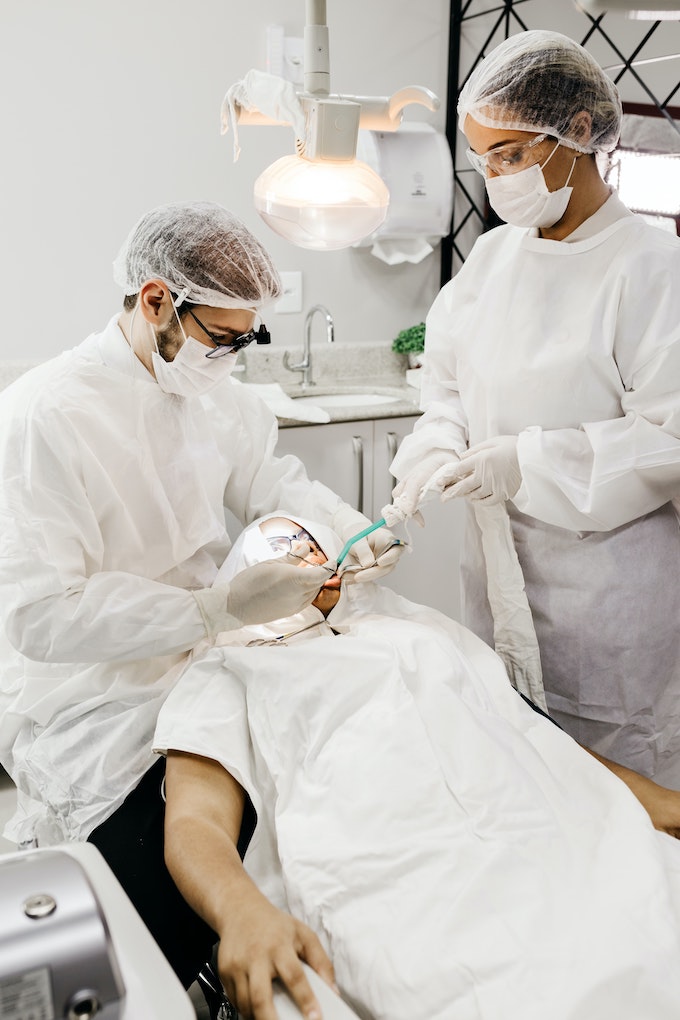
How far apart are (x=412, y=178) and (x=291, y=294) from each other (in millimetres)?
620

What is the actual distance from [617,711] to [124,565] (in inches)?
39.5

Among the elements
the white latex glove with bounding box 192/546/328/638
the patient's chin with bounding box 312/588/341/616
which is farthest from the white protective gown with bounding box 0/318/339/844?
the patient's chin with bounding box 312/588/341/616

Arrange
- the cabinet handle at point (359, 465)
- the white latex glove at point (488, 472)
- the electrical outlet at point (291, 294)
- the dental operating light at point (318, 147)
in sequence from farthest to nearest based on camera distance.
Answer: the electrical outlet at point (291, 294)
the cabinet handle at point (359, 465)
the white latex glove at point (488, 472)
the dental operating light at point (318, 147)

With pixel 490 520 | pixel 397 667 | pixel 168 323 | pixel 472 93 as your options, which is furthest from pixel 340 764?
pixel 472 93

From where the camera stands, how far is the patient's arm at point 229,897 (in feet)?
3.01

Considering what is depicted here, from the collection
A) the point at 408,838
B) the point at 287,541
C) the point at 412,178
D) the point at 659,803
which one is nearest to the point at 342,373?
the point at 412,178

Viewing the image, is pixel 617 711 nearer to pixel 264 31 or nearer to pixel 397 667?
pixel 397 667

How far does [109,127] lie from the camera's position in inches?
111

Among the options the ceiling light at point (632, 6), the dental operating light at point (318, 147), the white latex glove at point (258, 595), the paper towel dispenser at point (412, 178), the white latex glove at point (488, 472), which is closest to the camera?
the ceiling light at point (632, 6)

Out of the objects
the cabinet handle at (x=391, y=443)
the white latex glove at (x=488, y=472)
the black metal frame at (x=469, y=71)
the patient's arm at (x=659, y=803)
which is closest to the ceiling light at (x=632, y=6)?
the white latex glove at (x=488, y=472)

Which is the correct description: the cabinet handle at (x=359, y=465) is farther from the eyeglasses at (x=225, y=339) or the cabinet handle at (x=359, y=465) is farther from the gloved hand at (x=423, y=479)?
the eyeglasses at (x=225, y=339)

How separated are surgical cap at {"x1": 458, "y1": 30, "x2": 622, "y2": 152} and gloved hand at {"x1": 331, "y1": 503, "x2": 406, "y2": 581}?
79 centimetres

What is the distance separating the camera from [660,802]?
137cm

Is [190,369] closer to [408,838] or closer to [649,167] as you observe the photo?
[408,838]
